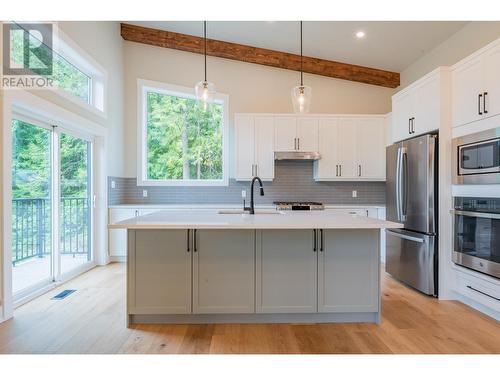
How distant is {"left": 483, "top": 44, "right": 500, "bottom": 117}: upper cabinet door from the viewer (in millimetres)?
2607

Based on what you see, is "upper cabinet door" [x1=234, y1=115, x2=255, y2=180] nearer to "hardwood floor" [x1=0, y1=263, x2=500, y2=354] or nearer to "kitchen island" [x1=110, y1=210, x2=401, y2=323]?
"kitchen island" [x1=110, y1=210, x2=401, y2=323]

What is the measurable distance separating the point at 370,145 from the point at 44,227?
464 cm

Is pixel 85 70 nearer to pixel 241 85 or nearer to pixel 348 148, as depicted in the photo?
pixel 241 85

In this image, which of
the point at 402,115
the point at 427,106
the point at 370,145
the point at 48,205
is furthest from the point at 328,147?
the point at 48,205

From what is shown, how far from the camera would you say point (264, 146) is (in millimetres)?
4910

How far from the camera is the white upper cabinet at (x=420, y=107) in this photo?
3182 mm

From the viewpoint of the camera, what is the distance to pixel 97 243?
4590 millimetres

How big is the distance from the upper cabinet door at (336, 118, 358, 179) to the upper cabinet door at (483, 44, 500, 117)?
2237 mm

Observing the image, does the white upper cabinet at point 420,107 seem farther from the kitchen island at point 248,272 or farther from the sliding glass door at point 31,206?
the sliding glass door at point 31,206

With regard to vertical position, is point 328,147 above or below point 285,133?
below

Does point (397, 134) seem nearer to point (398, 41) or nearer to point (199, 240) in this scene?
point (398, 41)

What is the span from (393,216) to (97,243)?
4112 mm

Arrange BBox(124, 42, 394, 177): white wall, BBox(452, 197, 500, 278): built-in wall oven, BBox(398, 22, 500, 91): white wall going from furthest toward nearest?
BBox(124, 42, 394, 177): white wall < BBox(398, 22, 500, 91): white wall < BBox(452, 197, 500, 278): built-in wall oven

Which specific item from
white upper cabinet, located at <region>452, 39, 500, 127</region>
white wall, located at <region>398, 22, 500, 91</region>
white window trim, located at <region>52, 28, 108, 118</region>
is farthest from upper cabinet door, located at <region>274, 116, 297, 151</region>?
white window trim, located at <region>52, 28, 108, 118</region>
